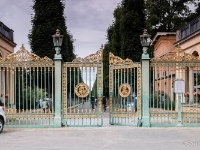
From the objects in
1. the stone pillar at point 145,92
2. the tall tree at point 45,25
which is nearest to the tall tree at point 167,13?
the tall tree at point 45,25

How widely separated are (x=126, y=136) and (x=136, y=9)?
24.3 meters

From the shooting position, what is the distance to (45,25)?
28.9 metres

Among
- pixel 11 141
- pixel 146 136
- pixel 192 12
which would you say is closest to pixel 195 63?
pixel 146 136

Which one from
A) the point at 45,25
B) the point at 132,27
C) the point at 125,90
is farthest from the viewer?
the point at 132,27

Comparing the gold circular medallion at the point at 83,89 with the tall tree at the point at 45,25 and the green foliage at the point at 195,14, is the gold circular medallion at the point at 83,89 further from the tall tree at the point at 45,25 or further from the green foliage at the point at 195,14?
the green foliage at the point at 195,14

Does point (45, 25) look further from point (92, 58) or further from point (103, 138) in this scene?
point (103, 138)

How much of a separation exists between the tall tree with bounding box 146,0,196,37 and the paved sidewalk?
26.7 metres

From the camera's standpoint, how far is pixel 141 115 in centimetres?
1489

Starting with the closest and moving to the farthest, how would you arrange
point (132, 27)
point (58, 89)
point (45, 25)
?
point (58, 89) → point (45, 25) → point (132, 27)

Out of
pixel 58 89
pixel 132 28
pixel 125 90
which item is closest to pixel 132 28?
pixel 132 28

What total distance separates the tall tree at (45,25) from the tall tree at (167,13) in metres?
13.5

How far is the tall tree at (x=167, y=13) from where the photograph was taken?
129ft

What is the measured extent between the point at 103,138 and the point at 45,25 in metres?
19.1

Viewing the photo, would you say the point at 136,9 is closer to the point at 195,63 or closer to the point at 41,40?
the point at 41,40
